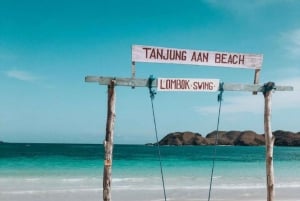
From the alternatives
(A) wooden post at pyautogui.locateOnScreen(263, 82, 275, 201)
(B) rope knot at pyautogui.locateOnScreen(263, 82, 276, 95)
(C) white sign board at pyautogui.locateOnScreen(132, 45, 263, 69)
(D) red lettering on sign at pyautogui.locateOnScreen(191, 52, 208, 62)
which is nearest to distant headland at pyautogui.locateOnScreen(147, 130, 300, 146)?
(A) wooden post at pyautogui.locateOnScreen(263, 82, 275, 201)

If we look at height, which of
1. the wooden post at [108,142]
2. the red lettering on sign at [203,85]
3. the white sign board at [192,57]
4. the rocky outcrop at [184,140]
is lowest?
the rocky outcrop at [184,140]

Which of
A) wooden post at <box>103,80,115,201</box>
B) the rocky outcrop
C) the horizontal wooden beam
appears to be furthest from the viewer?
the rocky outcrop

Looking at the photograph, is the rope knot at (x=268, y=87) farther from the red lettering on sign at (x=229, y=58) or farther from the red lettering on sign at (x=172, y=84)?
the red lettering on sign at (x=172, y=84)

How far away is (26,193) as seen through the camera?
52.9 feet

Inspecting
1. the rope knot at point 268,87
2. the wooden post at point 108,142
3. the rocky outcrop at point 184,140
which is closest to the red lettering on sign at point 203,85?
the rope knot at point 268,87

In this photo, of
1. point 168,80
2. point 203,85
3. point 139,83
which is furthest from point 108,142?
point 203,85

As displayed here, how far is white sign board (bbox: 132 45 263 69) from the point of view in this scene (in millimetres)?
6922

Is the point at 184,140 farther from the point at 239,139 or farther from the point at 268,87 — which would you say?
the point at 268,87

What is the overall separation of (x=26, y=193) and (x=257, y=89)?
10.9 m

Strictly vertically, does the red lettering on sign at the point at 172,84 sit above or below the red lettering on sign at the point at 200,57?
below

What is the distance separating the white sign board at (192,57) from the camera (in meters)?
6.92

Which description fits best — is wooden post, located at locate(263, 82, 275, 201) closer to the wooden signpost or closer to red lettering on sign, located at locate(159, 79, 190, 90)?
the wooden signpost

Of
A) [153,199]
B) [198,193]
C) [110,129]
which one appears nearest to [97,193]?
[153,199]

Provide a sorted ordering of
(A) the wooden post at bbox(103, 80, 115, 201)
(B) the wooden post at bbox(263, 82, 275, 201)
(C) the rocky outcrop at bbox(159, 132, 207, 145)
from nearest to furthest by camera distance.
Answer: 1. (A) the wooden post at bbox(103, 80, 115, 201)
2. (B) the wooden post at bbox(263, 82, 275, 201)
3. (C) the rocky outcrop at bbox(159, 132, 207, 145)
